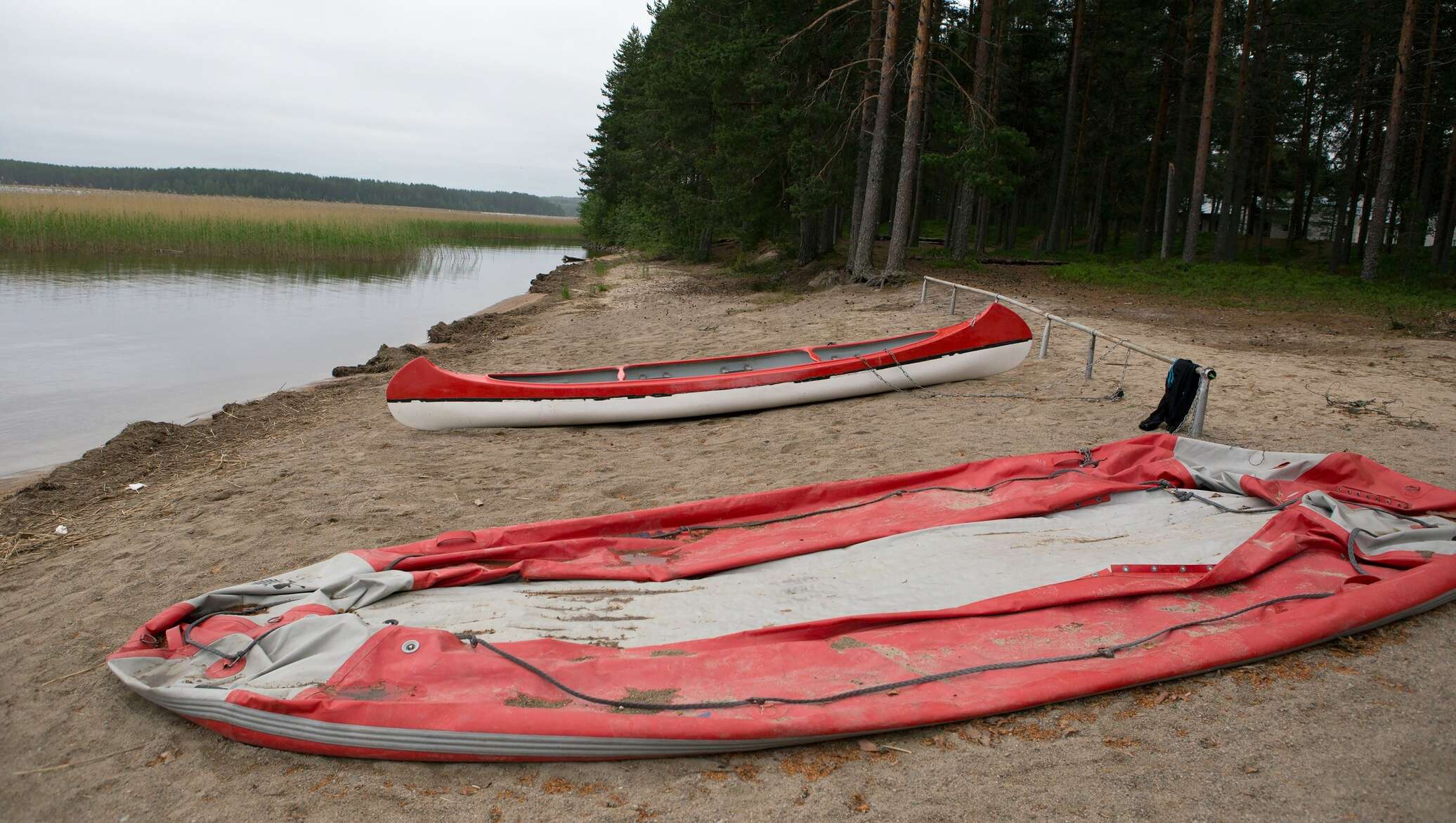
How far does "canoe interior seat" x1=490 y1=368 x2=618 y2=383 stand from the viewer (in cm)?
808

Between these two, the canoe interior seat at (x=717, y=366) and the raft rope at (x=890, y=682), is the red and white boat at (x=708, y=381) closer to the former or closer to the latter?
the canoe interior seat at (x=717, y=366)

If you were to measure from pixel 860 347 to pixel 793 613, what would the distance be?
18.4ft

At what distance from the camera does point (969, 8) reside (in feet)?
82.8

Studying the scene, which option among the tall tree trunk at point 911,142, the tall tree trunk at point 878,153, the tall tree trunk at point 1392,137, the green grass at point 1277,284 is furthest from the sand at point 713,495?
the tall tree trunk at point 1392,137

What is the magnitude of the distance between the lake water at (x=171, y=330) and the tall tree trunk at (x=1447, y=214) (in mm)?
22198

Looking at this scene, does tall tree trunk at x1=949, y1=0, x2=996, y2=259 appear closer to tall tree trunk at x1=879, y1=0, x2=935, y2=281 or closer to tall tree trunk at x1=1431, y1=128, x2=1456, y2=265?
tall tree trunk at x1=879, y1=0, x2=935, y2=281

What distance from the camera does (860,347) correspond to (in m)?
8.95

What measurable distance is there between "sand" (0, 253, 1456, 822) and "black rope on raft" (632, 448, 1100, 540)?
112 centimetres

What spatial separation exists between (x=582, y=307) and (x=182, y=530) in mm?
12907

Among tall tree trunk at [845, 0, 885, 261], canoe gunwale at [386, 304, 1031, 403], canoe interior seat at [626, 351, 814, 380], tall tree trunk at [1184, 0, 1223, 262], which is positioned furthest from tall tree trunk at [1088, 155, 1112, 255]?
canoe interior seat at [626, 351, 814, 380]

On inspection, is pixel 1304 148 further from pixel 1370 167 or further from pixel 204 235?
pixel 204 235

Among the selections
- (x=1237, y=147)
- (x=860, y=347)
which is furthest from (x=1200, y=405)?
(x=1237, y=147)

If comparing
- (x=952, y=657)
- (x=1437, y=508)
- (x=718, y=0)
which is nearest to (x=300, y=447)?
(x=952, y=657)

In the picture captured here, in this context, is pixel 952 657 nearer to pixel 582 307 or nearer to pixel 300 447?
pixel 300 447
